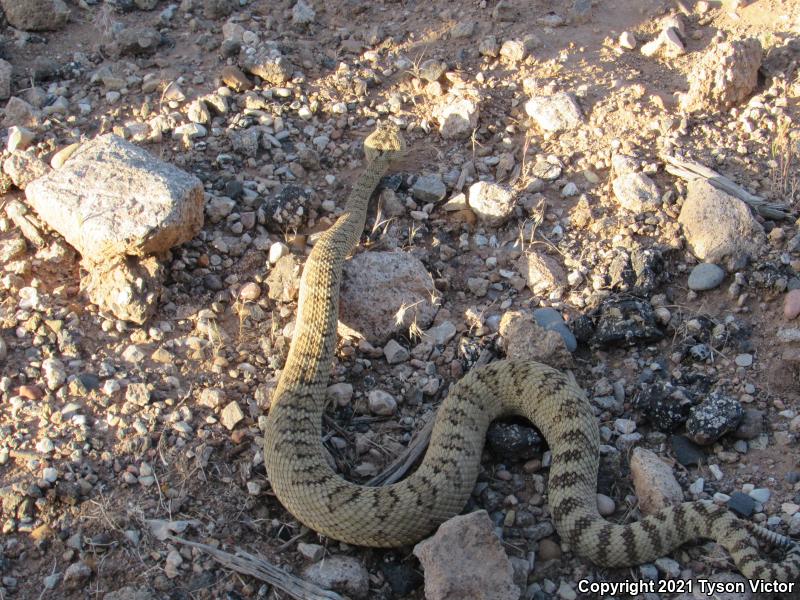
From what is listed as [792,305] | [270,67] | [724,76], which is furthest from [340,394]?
[724,76]

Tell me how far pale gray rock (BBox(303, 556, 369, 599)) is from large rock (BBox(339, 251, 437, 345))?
5.11 ft

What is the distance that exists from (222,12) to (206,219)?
269 cm

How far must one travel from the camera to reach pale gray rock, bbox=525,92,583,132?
5.86 metres

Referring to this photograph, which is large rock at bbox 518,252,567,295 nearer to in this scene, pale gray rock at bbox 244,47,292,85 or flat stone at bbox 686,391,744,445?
flat stone at bbox 686,391,744,445

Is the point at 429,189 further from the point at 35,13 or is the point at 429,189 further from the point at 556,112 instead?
the point at 35,13

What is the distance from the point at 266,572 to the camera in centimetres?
369

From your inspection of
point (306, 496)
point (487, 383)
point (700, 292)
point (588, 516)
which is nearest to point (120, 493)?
point (306, 496)

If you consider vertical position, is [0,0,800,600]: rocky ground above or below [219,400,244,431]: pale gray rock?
above

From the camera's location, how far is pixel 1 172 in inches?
210

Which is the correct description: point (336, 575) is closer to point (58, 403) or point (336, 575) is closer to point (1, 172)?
point (58, 403)

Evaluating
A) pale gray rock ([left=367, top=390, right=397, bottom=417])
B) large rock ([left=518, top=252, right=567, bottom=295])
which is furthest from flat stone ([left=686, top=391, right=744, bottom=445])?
pale gray rock ([left=367, top=390, right=397, bottom=417])

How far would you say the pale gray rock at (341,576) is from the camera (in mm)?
3681

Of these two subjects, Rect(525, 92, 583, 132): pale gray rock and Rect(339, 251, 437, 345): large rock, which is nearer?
Rect(339, 251, 437, 345): large rock

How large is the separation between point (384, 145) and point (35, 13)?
3.57 m
